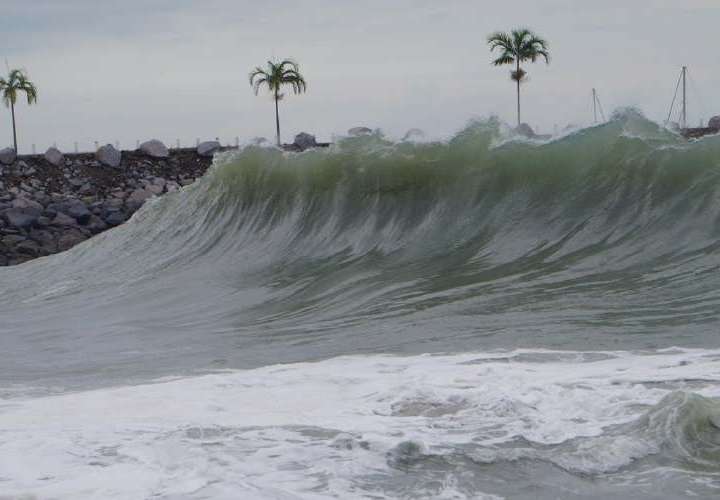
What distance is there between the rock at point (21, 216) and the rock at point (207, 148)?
33.9ft

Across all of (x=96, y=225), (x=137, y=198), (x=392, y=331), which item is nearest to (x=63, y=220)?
(x=96, y=225)

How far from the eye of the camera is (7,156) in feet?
117

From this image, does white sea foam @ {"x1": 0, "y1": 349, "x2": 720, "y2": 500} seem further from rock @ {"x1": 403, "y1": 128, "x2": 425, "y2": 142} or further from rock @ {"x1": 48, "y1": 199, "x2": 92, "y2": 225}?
rock @ {"x1": 48, "y1": 199, "x2": 92, "y2": 225}

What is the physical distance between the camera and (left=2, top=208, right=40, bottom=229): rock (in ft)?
86.5

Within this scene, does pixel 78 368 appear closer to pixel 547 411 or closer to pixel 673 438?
pixel 547 411

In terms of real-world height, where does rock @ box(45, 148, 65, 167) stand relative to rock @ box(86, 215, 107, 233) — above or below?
above

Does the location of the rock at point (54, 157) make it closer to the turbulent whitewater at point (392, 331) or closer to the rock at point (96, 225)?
the rock at point (96, 225)

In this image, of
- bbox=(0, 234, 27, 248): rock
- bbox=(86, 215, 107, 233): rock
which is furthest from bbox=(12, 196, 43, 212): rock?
bbox=(0, 234, 27, 248): rock

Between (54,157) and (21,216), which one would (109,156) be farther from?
(21,216)

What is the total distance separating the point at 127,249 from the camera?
53.6ft

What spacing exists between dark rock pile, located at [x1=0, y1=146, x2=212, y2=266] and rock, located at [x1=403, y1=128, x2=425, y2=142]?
12188 mm

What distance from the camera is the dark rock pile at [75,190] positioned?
1004 inches

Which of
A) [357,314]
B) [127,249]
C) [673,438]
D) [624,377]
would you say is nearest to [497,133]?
[357,314]

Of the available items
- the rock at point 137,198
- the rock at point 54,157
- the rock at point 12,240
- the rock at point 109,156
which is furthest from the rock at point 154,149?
the rock at point 12,240
